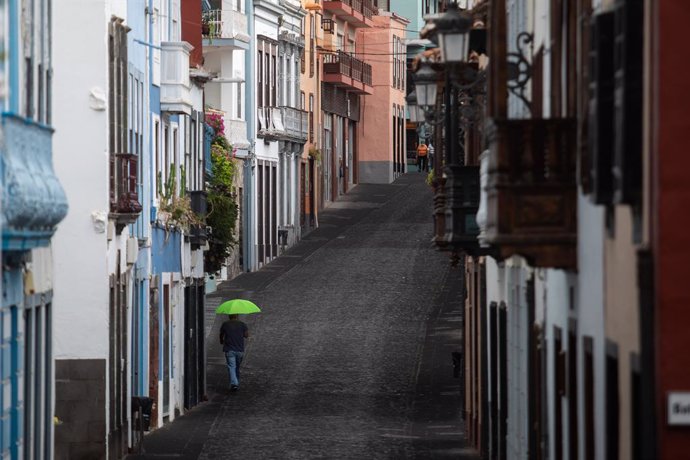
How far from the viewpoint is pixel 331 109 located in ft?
265

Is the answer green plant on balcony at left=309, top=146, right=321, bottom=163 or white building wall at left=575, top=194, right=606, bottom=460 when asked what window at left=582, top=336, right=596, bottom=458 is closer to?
white building wall at left=575, top=194, right=606, bottom=460

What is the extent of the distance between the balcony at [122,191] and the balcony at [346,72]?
165 feet

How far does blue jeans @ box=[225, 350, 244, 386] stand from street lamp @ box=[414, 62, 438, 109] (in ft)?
46.5

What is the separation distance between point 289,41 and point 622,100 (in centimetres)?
5808

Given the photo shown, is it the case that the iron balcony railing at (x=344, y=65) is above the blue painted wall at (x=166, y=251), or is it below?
above

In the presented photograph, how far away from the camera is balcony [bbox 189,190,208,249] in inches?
1491

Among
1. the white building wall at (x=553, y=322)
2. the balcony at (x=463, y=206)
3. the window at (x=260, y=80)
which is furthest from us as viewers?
the window at (x=260, y=80)

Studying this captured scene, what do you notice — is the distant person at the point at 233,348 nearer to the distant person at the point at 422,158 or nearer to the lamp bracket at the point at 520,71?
the lamp bracket at the point at 520,71

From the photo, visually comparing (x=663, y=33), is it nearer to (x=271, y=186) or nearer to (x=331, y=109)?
(x=271, y=186)

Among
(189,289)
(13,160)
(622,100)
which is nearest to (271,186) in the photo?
(189,289)

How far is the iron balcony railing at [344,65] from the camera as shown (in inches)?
3125

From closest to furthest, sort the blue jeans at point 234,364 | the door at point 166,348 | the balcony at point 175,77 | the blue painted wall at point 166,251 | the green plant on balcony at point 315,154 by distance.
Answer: the blue painted wall at point 166,251 < the balcony at point 175,77 < the door at point 166,348 < the blue jeans at point 234,364 < the green plant on balcony at point 315,154

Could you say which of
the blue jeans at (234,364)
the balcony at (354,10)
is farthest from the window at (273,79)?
the blue jeans at (234,364)

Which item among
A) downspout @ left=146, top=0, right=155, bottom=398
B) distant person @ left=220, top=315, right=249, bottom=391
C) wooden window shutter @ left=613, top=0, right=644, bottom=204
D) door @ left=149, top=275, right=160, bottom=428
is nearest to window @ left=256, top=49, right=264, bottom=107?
distant person @ left=220, top=315, right=249, bottom=391
